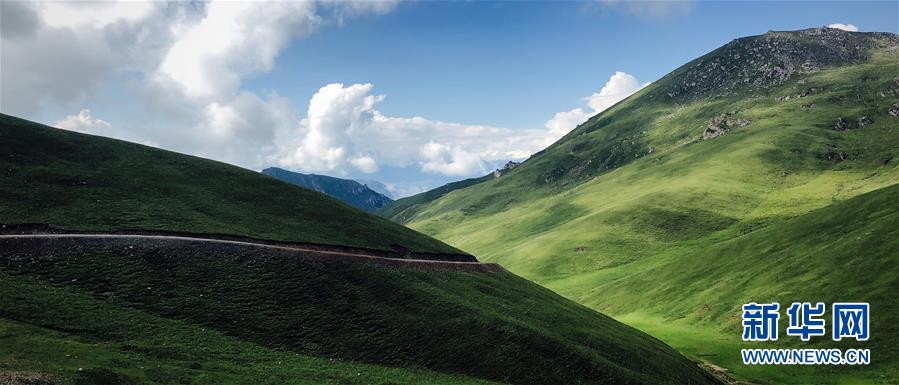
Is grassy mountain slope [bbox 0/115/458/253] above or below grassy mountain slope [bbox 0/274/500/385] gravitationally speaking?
above

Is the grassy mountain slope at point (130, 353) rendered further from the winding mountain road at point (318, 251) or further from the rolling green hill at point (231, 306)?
the winding mountain road at point (318, 251)

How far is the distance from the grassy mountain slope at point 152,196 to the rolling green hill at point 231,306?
0.41 metres

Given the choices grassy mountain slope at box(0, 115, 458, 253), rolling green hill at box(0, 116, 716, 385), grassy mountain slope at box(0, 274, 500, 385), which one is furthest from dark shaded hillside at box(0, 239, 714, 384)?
grassy mountain slope at box(0, 115, 458, 253)

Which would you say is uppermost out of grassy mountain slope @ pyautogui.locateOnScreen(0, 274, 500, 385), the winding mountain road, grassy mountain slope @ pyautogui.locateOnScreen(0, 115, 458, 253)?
grassy mountain slope @ pyautogui.locateOnScreen(0, 115, 458, 253)

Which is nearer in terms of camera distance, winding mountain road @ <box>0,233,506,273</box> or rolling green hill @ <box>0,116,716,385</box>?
rolling green hill @ <box>0,116,716,385</box>

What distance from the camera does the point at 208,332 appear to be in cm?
5625

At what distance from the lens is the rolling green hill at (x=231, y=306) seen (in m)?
49.8

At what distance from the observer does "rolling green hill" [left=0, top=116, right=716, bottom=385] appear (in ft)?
163

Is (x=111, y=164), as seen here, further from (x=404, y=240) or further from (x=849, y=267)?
(x=849, y=267)

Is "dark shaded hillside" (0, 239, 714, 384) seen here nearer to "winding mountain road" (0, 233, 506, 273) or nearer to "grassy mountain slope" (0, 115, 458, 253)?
"winding mountain road" (0, 233, 506, 273)

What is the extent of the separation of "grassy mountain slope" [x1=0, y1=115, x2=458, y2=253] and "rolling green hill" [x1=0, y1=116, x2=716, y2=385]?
41 centimetres

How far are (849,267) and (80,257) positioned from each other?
5538 inches

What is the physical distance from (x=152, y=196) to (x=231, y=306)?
35164mm

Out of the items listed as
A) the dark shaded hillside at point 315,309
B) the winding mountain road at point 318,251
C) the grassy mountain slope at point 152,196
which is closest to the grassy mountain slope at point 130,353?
the dark shaded hillside at point 315,309
